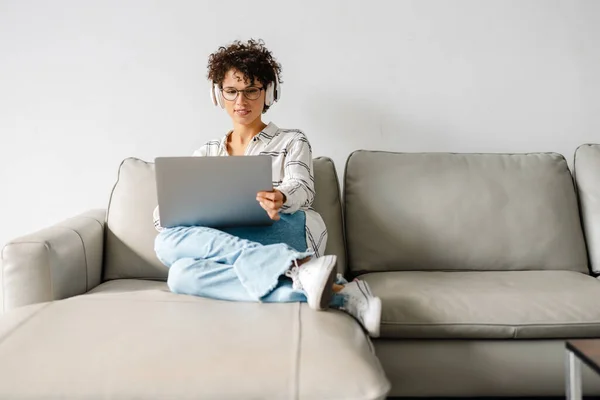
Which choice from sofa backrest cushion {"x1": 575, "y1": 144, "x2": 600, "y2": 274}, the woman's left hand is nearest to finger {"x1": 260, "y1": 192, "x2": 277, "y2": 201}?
the woman's left hand

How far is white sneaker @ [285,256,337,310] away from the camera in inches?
52.9

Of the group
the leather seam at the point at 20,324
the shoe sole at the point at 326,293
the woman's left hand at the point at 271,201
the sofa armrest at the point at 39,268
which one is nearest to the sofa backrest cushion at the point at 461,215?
the woman's left hand at the point at 271,201

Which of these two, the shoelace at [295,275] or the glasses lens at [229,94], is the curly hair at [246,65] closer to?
the glasses lens at [229,94]

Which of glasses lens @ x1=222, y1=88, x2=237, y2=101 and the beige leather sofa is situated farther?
glasses lens @ x1=222, y1=88, x2=237, y2=101

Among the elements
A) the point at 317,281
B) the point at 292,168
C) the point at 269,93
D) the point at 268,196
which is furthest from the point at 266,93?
the point at 317,281

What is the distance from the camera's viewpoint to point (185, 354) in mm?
1098

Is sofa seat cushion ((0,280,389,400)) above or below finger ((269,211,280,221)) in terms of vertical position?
below

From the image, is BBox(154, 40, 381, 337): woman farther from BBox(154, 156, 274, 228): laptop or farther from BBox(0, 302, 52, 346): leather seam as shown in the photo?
BBox(0, 302, 52, 346): leather seam

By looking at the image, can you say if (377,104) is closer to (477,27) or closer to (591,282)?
(477,27)

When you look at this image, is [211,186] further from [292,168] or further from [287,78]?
[287,78]

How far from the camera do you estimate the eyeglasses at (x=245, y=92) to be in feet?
6.45

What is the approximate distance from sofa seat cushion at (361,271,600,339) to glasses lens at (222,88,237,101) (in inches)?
32.4

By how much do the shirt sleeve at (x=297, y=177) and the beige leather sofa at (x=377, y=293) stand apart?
0.61 feet

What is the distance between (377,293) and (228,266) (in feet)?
1.46
